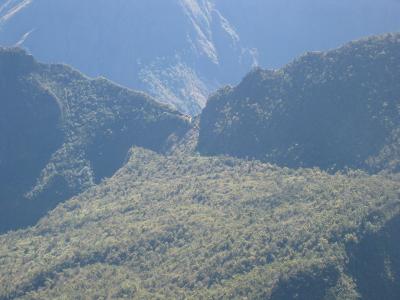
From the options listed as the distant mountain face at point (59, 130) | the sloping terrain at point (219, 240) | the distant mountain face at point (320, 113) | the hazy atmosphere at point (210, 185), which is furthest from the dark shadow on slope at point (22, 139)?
the distant mountain face at point (320, 113)

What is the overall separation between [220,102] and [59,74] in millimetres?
33692

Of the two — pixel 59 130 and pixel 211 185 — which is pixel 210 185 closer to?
pixel 211 185

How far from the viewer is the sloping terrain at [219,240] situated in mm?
99875

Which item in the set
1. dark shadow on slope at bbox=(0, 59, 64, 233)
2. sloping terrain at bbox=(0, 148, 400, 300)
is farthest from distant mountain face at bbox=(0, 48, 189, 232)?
sloping terrain at bbox=(0, 148, 400, 300)

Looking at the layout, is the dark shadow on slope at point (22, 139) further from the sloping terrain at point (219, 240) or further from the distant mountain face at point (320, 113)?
the distant mountain face at point (320, 113)

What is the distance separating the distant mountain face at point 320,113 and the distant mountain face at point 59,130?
12.1 meters

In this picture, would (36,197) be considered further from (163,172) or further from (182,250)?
(182,250)

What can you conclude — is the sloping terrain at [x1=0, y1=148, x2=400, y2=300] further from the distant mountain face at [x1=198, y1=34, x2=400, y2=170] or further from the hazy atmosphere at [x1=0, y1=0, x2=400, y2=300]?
the distant mountain face at [x1=198, y1=34, x2=400, y2=170]

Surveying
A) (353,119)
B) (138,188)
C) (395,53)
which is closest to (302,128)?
(353,119)

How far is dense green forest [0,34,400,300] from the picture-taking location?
10225cm

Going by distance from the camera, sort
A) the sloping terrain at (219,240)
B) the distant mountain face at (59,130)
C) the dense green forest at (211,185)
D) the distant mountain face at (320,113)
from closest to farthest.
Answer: the sloping terrain at (219,240)
the dense green forest at (211,185)
the distant mountain face at (320,113)
the distant mountain face at (59,130)

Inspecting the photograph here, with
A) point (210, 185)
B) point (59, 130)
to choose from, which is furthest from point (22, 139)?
point (210, 185)

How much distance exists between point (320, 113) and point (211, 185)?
2128 cm

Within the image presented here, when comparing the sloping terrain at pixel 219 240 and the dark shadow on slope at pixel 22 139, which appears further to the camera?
the dark shadow on slope at pixel 22 139
